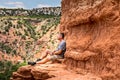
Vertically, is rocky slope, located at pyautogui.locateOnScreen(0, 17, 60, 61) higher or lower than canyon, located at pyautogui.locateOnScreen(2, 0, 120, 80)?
higher

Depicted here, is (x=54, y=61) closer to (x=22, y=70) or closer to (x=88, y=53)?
(x=22, y=70)

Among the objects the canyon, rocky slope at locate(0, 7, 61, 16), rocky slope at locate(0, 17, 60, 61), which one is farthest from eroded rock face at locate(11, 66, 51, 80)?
rocky slope at locate(0, 7, 61, 16)

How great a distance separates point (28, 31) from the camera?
110812 mm

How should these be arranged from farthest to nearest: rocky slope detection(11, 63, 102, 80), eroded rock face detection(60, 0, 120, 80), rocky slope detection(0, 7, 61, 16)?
rocky slope detection(0, 7, 61, 16), rocky slope detection(11, 63, 102, 80), eroded rock face detection(60, 0, 120, 80)

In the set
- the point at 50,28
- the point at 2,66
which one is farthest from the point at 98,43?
the point at 50,28

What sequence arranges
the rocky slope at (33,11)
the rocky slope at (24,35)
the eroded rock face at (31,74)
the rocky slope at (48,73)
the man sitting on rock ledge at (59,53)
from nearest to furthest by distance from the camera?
the rocky slope at (48,73), the eroded rock face at (31,74), the man sitting on rock ledge at (59,53), the rocky slope at (24,35), the rocky slope at (33,11)

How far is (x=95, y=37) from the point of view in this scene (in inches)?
443

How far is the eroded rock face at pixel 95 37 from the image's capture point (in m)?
9.78

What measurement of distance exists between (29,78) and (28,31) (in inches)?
3792

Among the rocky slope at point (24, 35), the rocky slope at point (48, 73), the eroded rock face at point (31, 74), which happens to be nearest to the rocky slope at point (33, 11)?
the rocky slope at point (24, 35)

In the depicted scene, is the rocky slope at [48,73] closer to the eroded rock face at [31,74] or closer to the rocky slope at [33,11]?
the eroded rock face at [31,74]

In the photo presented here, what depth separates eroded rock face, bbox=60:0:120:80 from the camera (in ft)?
32.1

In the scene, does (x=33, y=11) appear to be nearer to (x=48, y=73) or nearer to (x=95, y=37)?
(x=48, y=73)

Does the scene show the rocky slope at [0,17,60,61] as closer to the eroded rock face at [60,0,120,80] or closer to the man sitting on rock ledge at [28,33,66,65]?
the man sitting on rock ledge at [28,33,66,65]
